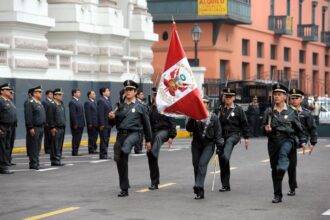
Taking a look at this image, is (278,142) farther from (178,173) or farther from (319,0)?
(319,0)

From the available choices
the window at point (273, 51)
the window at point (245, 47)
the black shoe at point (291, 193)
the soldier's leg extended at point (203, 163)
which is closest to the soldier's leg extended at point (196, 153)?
the soldier's leg extended at point (203, 163)

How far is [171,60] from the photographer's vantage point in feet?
54.0

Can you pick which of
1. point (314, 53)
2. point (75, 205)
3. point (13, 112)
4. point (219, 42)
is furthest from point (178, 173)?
point (314, 53)

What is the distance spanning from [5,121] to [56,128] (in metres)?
2.06

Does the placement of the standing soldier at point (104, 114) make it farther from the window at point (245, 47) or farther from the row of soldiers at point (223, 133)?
the window at point (245, 47)

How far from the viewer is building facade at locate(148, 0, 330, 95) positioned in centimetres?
5041

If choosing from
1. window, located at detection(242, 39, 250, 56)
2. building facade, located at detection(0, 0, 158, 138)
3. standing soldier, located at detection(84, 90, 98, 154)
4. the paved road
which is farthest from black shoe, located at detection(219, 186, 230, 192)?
window, located at detection(242, 39, 250, 56)

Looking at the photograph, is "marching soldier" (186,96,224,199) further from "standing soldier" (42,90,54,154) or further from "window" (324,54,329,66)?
"window" (324,54,329,66)

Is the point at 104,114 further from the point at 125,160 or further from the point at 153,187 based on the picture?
the point at 125,160

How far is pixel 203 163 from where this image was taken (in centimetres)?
1575

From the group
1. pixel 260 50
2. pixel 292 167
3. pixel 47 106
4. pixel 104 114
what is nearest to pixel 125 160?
pixel 292 167

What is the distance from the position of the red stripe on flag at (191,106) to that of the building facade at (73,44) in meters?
14.0

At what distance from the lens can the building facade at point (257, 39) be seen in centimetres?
5041

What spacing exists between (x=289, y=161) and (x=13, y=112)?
23.8 feet
